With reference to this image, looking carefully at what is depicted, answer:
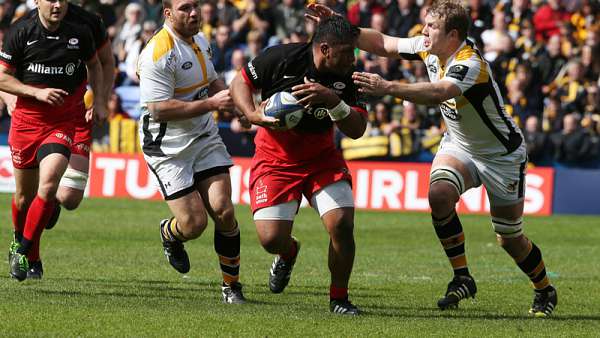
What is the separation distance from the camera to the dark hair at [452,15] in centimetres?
921

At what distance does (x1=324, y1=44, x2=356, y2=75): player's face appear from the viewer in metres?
8.53

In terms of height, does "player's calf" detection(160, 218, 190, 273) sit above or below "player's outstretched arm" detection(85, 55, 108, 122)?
below

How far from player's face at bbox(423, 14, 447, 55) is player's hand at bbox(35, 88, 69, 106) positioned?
9.90ft

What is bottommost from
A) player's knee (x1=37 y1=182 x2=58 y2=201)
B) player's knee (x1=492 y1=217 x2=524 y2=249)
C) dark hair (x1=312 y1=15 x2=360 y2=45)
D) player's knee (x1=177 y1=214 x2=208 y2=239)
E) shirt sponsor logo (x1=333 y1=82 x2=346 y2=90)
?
player's knee (x1=492 y1=217 x2=524 y2=249)

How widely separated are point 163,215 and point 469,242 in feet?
17.1

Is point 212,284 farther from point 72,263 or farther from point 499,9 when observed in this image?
point 499,9

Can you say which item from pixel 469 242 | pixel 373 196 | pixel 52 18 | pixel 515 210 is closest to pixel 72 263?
pixel 52 18

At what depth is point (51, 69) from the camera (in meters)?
10.4

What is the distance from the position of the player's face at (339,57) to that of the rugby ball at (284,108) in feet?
1.25

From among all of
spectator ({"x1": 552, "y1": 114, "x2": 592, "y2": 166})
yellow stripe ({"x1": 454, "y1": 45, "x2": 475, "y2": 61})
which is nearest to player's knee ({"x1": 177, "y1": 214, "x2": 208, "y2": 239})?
yellow stripe ({"x1": 454, "y1": 45, "x2": 475, "y2": 61})

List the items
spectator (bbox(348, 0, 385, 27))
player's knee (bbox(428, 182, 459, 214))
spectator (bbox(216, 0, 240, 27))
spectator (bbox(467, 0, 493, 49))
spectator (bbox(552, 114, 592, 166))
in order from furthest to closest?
spectator (bbox(216, 0, 240, 27)) → spectator (bbox(348, 0, 385, 27)) → spectator (bbox(467, 0, 493, 49)) → spectator (bbox(552, 114, 592, 166)) → player's knee (bbox(428, 182, 459, 214))

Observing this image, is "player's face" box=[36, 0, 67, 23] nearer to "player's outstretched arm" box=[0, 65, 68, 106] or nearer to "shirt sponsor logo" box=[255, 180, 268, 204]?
"player's outstretched arm" box=[0, 65, 68, 106]

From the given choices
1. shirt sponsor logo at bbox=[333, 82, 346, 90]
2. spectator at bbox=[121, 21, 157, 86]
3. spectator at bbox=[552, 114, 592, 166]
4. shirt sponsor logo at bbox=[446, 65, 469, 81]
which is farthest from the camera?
spectator at bbox=[121, 21, 157, 86]

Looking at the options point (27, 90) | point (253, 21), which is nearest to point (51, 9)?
point (27, 90)
